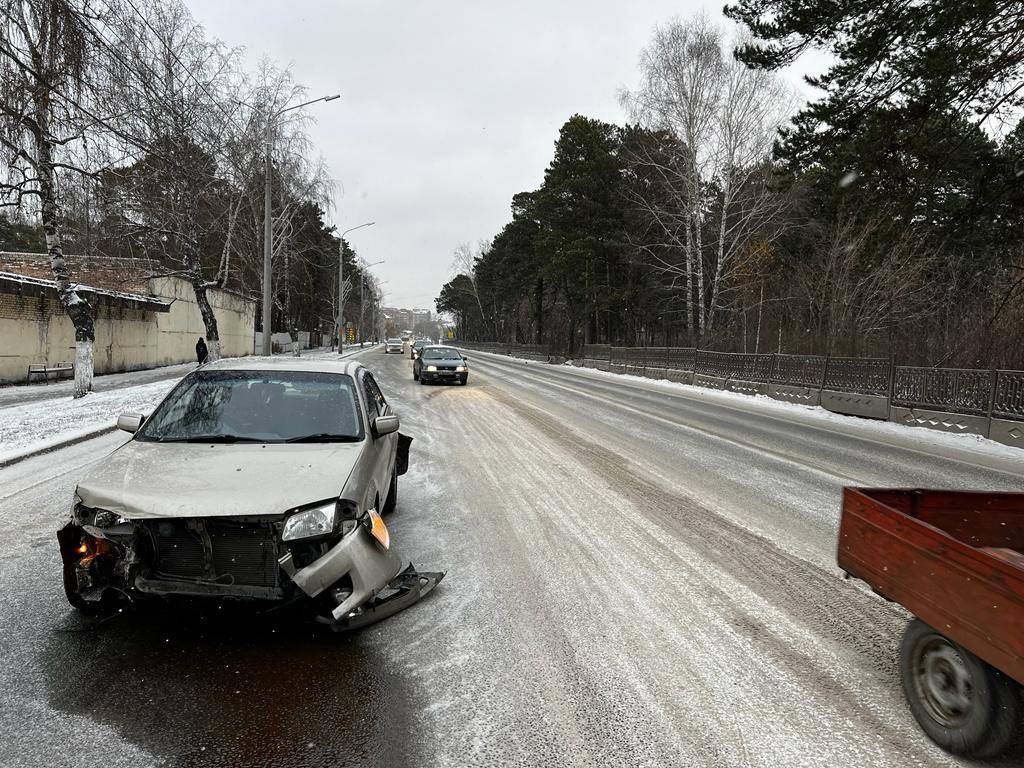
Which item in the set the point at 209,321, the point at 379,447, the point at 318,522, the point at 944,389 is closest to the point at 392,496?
the point at 379,447

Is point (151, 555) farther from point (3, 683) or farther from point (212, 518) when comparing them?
point (3, 683)

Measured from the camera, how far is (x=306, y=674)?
3.08 metres

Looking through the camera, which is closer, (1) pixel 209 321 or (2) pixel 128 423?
(2) pixel 128 423

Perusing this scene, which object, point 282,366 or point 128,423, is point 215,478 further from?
point 282,366

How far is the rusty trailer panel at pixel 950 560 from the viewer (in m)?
2.18

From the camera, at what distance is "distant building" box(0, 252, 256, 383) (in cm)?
1855

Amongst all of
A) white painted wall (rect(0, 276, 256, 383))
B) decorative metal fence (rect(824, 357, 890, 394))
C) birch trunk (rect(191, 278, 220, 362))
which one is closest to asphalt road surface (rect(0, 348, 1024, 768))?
decorative metal fence (rect(824, 357, 890, 394))

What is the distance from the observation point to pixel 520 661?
3250mm

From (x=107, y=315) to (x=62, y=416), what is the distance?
1386 centimetres

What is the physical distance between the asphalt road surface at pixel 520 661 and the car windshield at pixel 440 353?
58.1ft

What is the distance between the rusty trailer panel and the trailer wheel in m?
0.17

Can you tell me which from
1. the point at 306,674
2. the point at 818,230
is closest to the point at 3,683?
the point at 306,674

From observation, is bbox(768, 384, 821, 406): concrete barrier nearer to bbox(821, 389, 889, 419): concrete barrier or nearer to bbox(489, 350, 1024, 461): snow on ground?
bbox(489, 350, 1024, 461): snow on ground

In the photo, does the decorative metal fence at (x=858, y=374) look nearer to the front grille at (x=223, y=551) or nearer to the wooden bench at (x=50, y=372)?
the front grille at (x=223, y=551)
